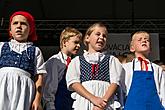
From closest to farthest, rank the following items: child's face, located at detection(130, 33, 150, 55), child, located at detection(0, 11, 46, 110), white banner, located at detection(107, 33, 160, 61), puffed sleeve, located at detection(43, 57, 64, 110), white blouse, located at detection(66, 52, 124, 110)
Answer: child, located at detection(0, 11, 46, 110), white blouse, located at detection(66, 52, 124, 110), puffed sleeve, located at detection(43, 57, 64, 110), child's face, located at detection(130, 33, 150, 55), white banner, located at detection(107, 33, 160, 61)

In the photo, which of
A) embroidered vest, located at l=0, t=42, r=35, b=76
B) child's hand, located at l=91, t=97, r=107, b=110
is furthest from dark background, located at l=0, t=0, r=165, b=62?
child's hand, located at l=91, t=97, r=107, b=110

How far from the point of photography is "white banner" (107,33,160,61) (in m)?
6.08

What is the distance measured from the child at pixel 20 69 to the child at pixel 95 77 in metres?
0.23

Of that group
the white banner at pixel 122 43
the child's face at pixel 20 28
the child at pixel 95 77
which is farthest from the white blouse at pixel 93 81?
the white banner at pixel 122 43

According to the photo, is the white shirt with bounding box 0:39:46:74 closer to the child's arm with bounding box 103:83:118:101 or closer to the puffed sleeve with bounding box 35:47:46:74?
the puffed sleeve with bounding box 35:47:46:74

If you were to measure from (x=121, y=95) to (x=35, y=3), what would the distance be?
398 cm

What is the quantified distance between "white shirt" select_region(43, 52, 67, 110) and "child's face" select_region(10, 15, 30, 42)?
361 mm

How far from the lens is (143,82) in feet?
9.02

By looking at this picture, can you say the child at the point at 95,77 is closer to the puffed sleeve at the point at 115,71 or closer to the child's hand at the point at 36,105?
the puffed sleeve at the point at 115,71

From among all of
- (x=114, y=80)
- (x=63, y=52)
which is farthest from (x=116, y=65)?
(x=63, y=52)

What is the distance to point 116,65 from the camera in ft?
8.75

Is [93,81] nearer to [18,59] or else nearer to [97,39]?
[97,39]

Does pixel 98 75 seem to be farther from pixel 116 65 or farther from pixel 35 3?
pixel 35 3

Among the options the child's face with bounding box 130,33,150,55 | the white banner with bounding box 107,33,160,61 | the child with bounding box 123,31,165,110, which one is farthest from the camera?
the white banner with bounding box 107,33,160,61
